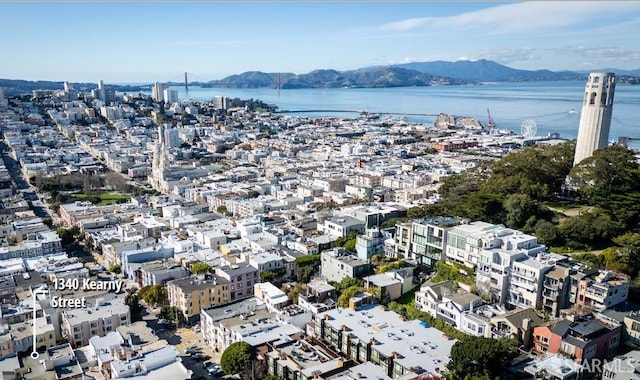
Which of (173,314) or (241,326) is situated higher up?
(241,326)

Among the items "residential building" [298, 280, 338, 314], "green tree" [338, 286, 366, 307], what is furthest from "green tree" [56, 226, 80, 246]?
"green tree" [338, 286, 366, 307]

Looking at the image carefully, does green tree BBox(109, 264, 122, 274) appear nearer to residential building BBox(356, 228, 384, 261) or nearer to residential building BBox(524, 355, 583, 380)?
residential building BBox(356, 228, 384, 261)

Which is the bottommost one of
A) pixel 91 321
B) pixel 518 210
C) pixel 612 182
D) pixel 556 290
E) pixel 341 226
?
pixel 91 321

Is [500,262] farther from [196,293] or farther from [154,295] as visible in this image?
[154,295]

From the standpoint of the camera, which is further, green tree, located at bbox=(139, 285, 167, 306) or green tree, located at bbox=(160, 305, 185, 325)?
green tree, located at bbox=(139, 285, 167, 306)

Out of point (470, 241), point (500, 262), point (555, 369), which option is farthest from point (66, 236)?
point (555, 369)

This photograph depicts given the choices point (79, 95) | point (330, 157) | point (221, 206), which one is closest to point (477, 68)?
point (79, 95)
